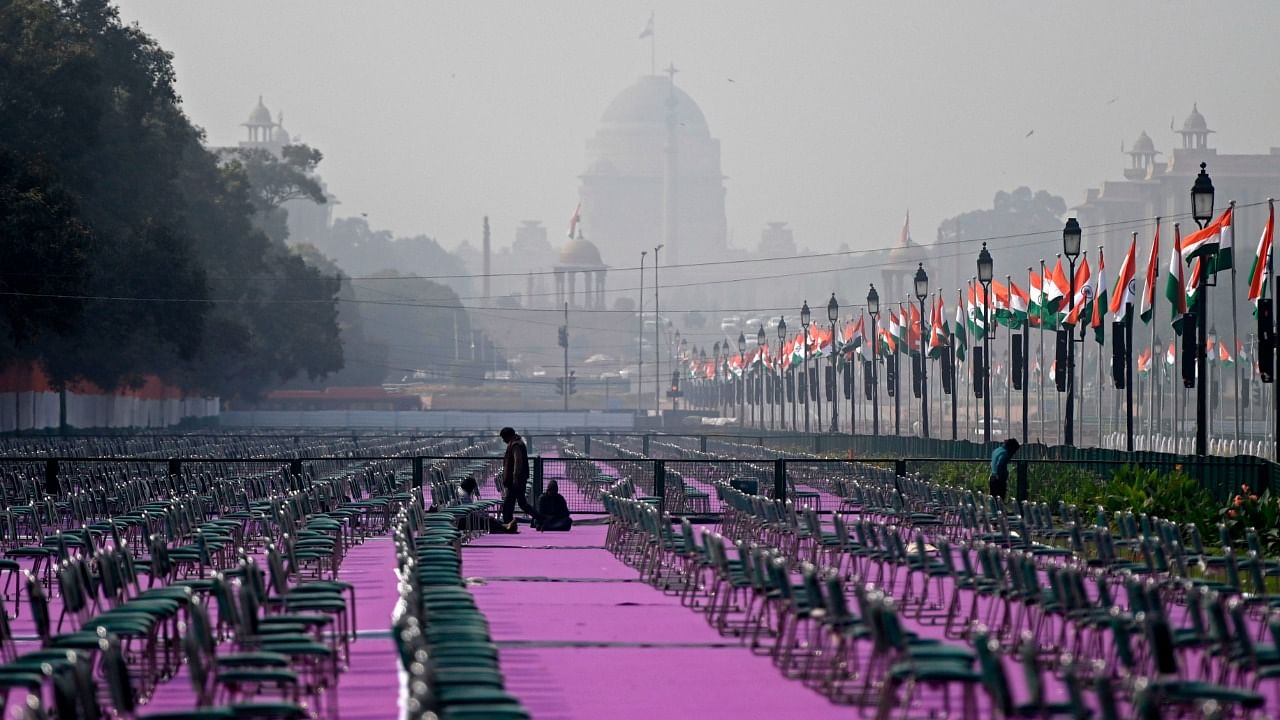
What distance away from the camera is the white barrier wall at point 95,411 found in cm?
7681

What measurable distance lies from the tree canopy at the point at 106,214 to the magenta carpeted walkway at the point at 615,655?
2862 centimetres

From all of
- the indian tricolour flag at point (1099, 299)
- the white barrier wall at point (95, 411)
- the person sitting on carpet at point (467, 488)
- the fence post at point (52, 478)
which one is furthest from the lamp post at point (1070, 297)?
the white barrier wall at point (95, 411)

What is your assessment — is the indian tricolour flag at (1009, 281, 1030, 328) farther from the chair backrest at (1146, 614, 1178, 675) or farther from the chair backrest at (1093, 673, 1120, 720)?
the chair backrest at (1093, 673, 1120, 720)

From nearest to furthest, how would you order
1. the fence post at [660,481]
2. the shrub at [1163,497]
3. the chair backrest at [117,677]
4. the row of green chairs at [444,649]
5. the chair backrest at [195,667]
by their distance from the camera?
the chair backrest at [117,677], the row of green chairs at [444,649], the chair backrest at [195,667], the shrub at [1163,497], the fence post at [660,481]

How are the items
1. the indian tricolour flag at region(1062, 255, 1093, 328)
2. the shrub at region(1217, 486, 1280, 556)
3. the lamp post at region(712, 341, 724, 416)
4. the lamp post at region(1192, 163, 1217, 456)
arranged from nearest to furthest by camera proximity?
1. the shrub at region(1217, 486, 1280, 556)
2. the lamp post at region(1192, 163, 1217, 456)
3. the indian tricolour flag at region(1062, 255, 1093, 328)
4. the lamp post at region(712, 341, 724, 416)

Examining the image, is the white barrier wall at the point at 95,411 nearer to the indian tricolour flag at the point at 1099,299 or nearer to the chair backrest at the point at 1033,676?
the indian tricolour flag at the point at 1099,299

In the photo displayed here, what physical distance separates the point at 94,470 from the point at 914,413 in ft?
334

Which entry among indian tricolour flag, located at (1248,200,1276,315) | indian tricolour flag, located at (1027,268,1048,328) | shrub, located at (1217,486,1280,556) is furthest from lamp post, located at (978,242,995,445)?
shrub, located at (1217,486,1280,556)

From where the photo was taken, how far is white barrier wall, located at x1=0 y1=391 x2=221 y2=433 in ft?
252

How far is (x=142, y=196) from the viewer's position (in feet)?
240

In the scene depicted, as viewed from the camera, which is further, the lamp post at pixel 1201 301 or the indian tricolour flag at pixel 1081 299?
the indian tricolour flag at pixel 1081 299

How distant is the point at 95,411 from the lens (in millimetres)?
91750

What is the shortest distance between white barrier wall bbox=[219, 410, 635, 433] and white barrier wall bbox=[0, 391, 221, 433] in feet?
8.54

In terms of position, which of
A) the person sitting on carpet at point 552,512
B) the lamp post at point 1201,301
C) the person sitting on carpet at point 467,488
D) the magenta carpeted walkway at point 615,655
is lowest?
the magenta carpeted walkway at point 615,655
